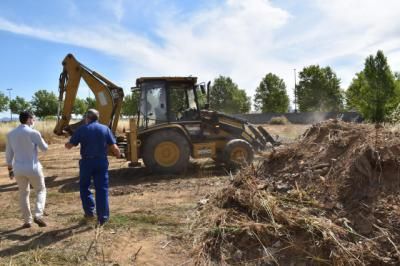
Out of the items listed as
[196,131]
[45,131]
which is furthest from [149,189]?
[45,131]

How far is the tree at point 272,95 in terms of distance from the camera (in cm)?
5247

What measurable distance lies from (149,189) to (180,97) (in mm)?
3008

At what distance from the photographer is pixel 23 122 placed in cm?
637

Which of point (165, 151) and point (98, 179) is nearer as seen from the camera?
point (98, 179)

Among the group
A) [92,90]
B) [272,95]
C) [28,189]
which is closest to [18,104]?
[272,95]

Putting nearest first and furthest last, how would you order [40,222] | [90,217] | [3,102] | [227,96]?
[40,222] → [90,217] → [3,102] → [227,96]

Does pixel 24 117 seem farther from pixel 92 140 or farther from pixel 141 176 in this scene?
pixel 141 176

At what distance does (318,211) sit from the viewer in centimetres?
569

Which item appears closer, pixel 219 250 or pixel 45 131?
pixel 219 250

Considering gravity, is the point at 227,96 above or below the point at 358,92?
above

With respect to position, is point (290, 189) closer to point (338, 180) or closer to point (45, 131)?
point (338, 180)

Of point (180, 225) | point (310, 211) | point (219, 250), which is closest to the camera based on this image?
point (219, 250)

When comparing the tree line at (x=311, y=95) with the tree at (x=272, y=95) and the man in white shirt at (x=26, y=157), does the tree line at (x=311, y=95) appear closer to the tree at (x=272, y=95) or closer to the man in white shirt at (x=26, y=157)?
the tree at (x=272, y=95)

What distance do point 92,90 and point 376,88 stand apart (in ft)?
81.4
